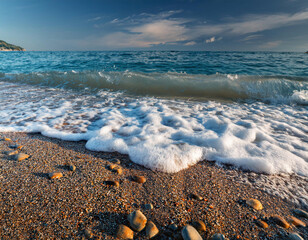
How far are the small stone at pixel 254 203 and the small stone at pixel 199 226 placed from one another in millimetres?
494

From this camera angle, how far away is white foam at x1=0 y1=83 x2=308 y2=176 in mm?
1982

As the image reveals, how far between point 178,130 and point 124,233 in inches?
71.5

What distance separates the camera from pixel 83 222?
1.15m

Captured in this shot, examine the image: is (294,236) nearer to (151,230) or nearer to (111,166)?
(151,230)

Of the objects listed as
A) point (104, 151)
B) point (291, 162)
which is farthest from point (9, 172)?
point (291, 162)

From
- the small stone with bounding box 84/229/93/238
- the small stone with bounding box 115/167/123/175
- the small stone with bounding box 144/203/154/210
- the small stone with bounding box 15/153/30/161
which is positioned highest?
the small stone with bounding box 15/153/30/161

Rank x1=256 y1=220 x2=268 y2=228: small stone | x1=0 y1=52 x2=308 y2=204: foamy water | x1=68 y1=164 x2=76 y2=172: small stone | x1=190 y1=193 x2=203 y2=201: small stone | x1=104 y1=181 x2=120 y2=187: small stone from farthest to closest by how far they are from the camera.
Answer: x1=0 y1=52 x2=308 y2=204: foamy water < x1=68 y1=164 x2=76 y2=172: small stone < x1=104 y1=181 x2=120 y2=187: small stone < x1=190 y1=193 x2=203 y2=201: small stone < x1=256 y1=220 x2=268 y2=228: small stone

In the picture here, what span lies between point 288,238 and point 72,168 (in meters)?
1.88

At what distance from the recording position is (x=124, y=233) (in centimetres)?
109

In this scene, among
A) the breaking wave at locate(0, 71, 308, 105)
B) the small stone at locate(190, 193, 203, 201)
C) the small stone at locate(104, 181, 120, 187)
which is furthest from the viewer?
the breaking wave at locate(0, 71, 308, 105)

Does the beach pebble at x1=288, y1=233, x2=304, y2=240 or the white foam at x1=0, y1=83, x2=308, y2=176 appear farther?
the white foam at x1=0, y1=83, x2=308, y2=176

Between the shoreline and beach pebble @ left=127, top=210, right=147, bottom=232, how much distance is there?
4 cm

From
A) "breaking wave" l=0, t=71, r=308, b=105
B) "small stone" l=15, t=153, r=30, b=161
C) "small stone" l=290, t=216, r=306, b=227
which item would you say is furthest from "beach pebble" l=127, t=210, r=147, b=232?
"breaking wave" l=0, t=71, r=308, b=105

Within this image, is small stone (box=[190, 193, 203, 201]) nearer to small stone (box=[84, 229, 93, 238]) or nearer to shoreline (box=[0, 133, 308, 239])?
shoreline (box=[0, 133, 308, 239])
